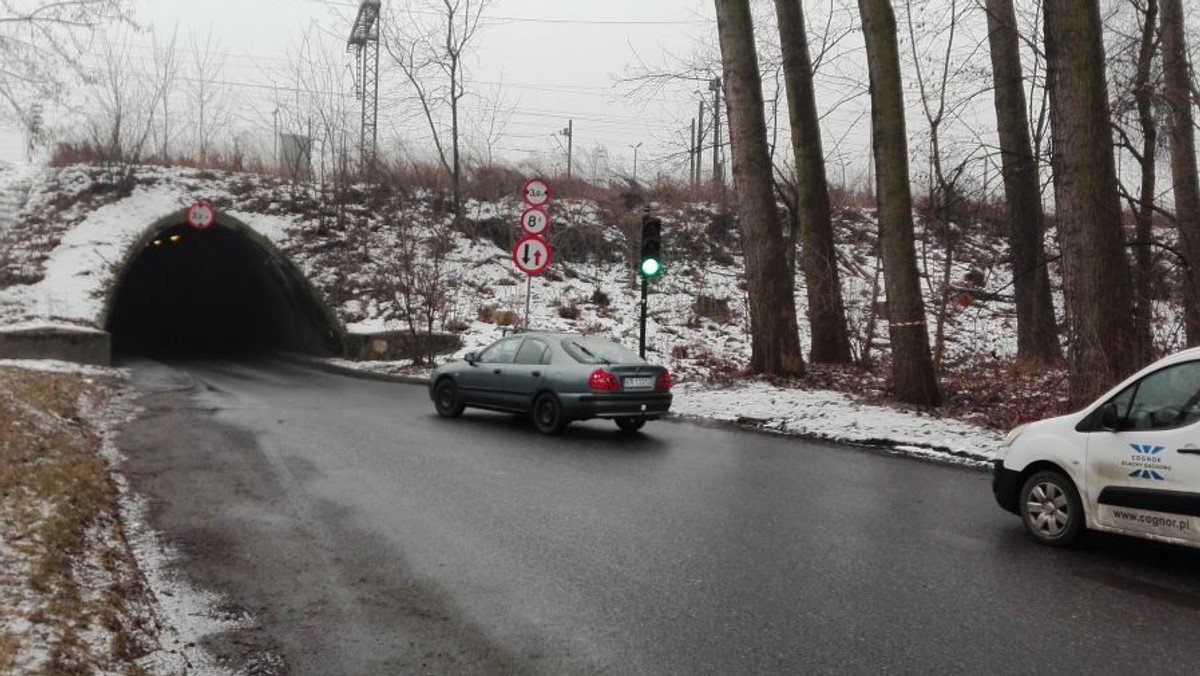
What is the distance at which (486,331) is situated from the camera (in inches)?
1061

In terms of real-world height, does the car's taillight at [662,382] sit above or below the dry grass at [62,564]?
above

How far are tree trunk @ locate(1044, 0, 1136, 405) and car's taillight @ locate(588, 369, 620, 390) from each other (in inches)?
223

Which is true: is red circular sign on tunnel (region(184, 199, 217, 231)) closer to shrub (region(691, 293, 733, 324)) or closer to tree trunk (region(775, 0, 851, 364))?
shrub (region(691, 293, 733, 324))

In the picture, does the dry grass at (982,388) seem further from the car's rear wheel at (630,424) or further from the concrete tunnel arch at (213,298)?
the concrete tunnel arch at (213,298)

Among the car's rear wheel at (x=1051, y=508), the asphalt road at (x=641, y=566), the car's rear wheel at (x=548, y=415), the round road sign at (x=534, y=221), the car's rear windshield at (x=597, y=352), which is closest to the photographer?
the asphalt road at (x=641, y=566)

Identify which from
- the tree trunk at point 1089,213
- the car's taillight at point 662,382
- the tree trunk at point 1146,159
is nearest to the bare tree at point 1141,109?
the tree trunk at point 1146,159

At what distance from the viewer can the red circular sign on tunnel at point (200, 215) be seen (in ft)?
93.5

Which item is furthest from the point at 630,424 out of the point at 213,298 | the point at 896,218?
the point at 213,298

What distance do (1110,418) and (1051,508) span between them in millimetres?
839

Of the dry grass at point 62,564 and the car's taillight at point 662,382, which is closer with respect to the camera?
the dry grass at point 62,564

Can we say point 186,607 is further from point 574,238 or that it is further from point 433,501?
point 574,238

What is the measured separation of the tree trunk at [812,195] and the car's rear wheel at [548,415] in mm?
8255

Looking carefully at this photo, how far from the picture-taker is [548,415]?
1325 cm

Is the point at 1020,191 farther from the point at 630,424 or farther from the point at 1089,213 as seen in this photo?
the point at 630,424
